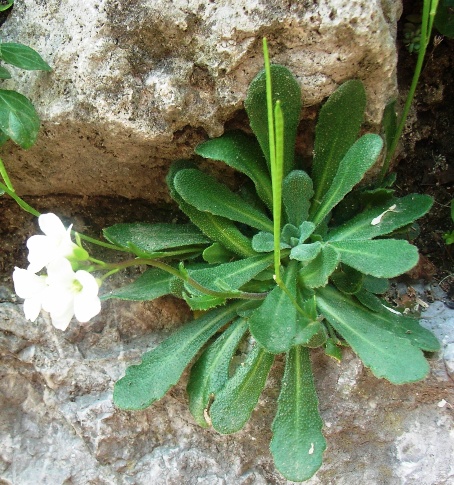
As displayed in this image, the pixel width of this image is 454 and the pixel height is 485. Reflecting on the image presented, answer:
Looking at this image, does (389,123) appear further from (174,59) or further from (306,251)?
(174,59)

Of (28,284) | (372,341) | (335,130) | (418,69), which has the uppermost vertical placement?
(418,69)

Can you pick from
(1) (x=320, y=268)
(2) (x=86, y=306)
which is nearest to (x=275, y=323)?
(1) (x=320, y=268)

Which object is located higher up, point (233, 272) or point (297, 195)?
point (297, 195)

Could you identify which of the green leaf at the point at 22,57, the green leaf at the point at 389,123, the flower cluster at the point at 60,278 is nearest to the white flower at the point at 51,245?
the flower cluster at the point at 60,278

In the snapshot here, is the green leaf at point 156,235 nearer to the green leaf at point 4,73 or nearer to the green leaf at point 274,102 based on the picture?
the green leaf at point 274,102

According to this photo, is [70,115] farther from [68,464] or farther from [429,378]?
[429,378]

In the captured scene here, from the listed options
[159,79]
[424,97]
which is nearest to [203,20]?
A: [159,79]
